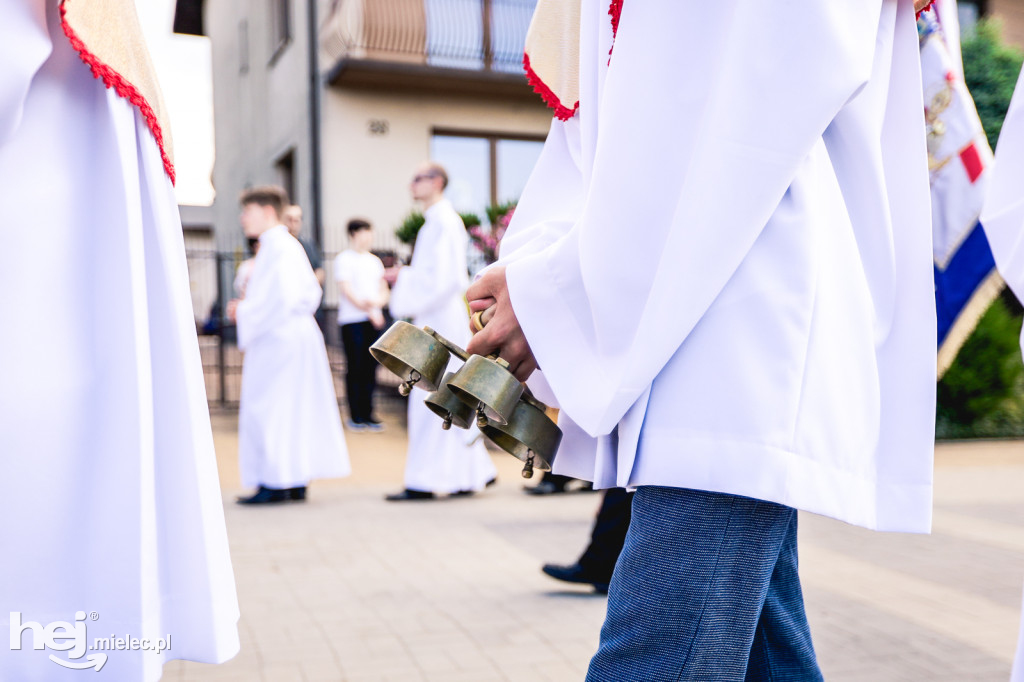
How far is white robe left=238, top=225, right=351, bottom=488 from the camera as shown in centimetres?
605

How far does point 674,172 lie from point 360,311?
826 centimetres

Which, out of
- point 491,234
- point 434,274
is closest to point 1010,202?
point 434,274

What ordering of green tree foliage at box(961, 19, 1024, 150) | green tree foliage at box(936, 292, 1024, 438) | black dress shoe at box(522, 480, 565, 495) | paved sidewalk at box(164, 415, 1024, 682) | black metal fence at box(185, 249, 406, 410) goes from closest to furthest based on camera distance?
paved sidewalk at box(164, 415, 1024, 682) < black dress shoe at box(522, 480, 565, 495) < green tree foliage at box(936, 292, 1024, 438) < green tree foliage at box(961, 19, 1024, 150) < black metal fence at box(185, 249, 406, 410)

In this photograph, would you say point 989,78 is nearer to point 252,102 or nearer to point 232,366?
point 232,366

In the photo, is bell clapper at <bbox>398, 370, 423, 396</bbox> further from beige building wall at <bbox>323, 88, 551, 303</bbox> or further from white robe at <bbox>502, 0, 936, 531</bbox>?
beige building wall at <bbox>323, 88, 551, 303</bbox>

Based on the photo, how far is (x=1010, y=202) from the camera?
1.91m

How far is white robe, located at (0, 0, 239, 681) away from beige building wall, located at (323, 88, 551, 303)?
37.7ft

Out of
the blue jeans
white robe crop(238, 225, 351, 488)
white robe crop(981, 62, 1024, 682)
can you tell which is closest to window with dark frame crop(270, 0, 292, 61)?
white robe crop(238, 225, 351, 488)

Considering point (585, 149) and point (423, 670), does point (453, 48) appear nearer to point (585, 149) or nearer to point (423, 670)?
point (423, 670)

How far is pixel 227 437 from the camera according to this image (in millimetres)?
9242

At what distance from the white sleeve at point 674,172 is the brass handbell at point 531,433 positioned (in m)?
0.13

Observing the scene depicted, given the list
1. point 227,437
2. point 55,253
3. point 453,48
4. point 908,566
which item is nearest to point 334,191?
point 453,48

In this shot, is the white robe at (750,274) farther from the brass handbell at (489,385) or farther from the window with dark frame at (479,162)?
the window with dark frame at (479,162)

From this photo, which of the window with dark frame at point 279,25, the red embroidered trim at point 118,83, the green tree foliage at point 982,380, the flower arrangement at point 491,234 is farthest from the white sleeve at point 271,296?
the window with dark frame at point 279,25
